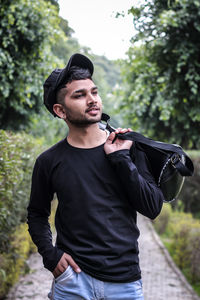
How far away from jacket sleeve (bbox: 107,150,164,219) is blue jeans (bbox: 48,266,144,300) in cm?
41

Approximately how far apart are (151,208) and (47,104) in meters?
0.94

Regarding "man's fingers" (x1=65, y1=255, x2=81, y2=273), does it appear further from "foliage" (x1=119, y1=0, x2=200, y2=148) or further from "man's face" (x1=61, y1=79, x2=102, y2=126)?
"foliage" (x1=119, y1=0, x2=200, y2=148)

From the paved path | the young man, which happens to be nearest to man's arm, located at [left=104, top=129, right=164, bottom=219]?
the young man

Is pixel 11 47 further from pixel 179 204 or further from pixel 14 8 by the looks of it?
pixel 179 204

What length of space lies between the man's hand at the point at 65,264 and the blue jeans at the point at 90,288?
2 centimetres

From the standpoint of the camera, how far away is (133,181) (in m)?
1.97

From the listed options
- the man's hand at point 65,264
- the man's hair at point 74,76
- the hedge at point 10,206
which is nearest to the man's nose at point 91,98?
the man's hair at point 74,76

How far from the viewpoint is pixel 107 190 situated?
6.95 ft

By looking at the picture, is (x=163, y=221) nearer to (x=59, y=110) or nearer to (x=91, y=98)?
(x=59, y=110)

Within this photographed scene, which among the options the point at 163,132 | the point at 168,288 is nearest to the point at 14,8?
the point at 168,288

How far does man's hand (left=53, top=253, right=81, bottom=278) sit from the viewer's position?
2064mm

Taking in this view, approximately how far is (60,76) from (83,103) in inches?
8.9

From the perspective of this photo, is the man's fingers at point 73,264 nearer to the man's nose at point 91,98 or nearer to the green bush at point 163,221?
the man's nose at point 91,98

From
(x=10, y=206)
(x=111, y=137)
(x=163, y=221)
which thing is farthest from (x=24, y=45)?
(x=163, y=221)
